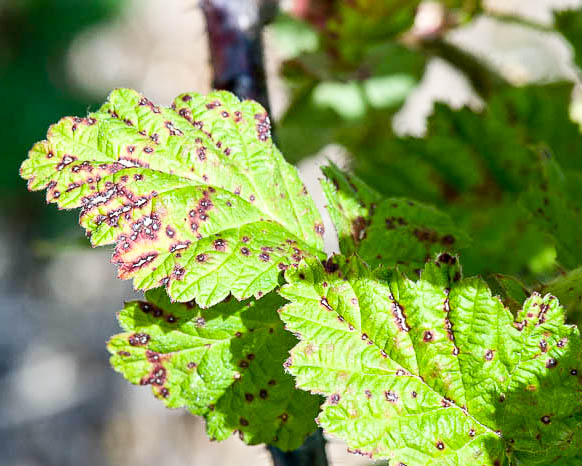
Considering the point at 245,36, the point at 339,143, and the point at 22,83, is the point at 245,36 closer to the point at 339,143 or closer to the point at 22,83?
the point at 339,143

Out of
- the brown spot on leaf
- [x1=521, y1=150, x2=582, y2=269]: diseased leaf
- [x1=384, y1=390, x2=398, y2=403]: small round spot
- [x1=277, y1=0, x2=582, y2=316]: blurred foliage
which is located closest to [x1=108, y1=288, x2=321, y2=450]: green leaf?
the brown spot on leaf

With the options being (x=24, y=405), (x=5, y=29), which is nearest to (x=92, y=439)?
(x=24, y=405)

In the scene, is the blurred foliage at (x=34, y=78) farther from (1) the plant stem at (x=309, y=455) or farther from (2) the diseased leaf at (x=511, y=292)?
(2) the diseased leaf at (x=511, y=292)

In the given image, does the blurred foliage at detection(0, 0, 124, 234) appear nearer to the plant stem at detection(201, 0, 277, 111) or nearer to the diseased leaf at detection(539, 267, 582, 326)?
the plant stem at detection(201, 0, 277, 111)

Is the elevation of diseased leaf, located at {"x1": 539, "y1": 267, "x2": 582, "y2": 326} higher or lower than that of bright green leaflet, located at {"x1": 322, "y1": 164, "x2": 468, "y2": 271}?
lower

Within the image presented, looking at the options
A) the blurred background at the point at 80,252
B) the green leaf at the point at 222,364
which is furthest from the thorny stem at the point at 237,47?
the blurred background at the point at 80,252

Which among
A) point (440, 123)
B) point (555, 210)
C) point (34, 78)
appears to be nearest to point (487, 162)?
point (440, 123)

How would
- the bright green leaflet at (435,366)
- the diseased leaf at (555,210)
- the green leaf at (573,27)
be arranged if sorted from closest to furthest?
1. the bright green leaflet at (435,366)
2. the diseased leaf at (555,210)
3. the green leaf at (573,27)
